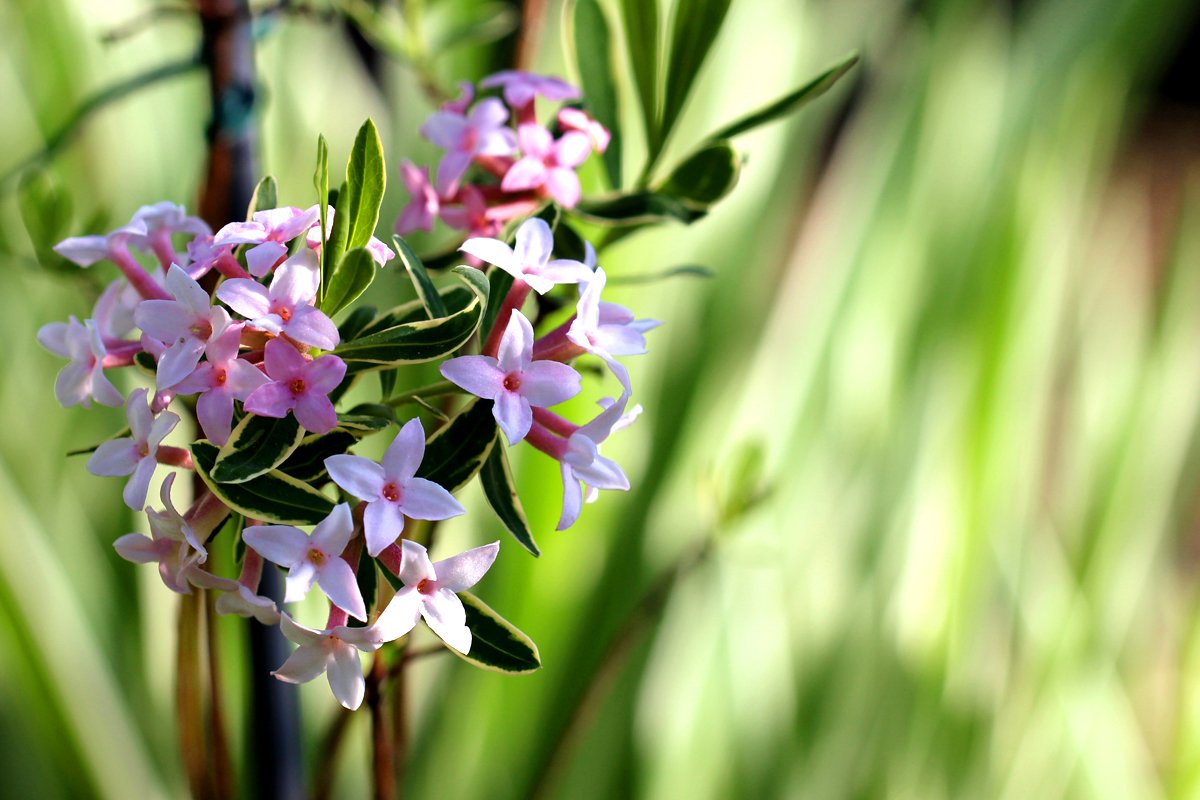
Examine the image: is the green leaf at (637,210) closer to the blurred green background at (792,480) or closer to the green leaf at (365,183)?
the green leaf at (365,183)

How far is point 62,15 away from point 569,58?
2.45 feet

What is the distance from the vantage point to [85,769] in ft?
2.10

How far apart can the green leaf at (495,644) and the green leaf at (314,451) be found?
42 millimetres

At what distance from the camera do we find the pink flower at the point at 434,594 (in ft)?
0.67

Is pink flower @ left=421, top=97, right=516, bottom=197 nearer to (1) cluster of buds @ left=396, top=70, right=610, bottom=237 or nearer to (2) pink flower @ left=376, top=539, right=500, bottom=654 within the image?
(1) cluster of buds @ left=396, top=70, right=610, bottom=237

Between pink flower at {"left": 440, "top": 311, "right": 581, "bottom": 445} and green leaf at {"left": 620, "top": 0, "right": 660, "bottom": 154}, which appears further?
green leaf at {"left": 620, "top": 0, "right": 660, "bottom": 154}

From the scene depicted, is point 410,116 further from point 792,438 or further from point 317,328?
point 317,328

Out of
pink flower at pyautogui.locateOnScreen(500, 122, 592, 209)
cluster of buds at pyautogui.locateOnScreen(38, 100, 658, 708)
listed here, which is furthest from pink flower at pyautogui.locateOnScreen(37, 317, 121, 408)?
pink flower at pyautogui.locateOnScreen(500, 122, 592, 209)

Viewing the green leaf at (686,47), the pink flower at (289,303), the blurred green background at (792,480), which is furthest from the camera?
the blurred green background at (792,480)

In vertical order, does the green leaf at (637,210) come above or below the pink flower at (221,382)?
above

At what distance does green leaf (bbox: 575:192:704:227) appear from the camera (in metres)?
0.28

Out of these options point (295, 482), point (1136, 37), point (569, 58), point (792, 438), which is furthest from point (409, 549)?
point (1136, 37)

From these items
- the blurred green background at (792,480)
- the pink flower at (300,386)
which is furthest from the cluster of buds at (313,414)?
the blurred green background at (792,480)

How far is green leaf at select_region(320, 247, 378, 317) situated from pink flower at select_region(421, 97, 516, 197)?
7cm
